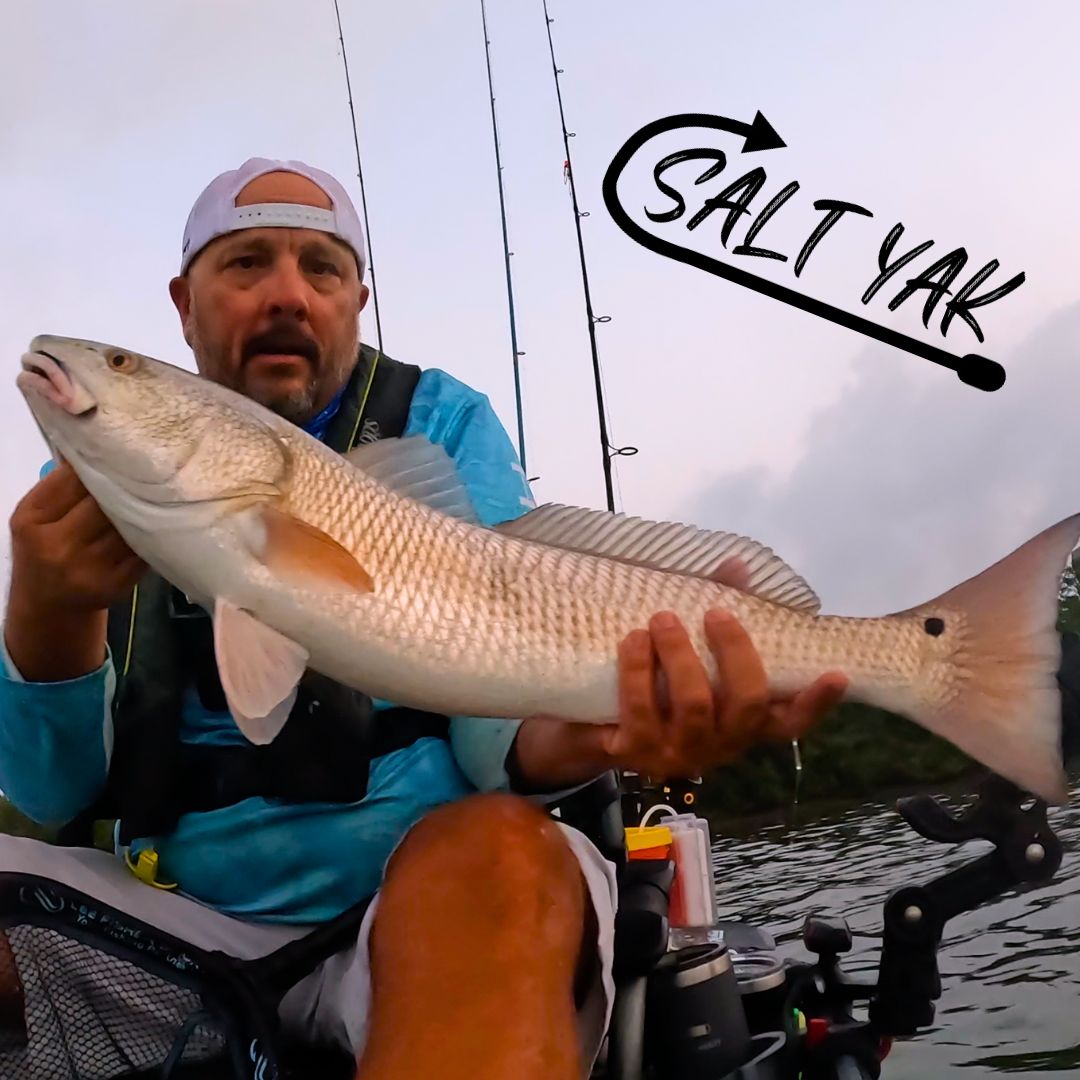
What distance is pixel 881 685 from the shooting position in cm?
200

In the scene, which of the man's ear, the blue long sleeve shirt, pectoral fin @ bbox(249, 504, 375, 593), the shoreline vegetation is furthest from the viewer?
the shoreline vegetation

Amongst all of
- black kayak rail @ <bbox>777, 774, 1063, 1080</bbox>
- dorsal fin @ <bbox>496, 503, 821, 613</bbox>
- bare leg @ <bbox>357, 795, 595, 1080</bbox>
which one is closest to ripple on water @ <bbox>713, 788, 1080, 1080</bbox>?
black kayak rail @ <bbox>777, 774, 1063, 1080</bbox>

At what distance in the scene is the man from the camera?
5.73ft

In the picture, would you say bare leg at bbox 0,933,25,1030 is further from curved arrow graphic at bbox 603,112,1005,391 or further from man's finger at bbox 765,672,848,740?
curved arrow graphic at bbox 603,112,1005,391

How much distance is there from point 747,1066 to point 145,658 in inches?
60.0

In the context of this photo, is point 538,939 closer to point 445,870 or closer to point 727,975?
point 445,870

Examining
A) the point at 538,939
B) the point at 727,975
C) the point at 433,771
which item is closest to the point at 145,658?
the point at 433,771

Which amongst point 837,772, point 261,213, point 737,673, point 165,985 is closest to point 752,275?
point 261,213

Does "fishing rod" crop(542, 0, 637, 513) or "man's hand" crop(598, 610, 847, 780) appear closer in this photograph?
"man's hand" crop(598, 610, 847, 780)

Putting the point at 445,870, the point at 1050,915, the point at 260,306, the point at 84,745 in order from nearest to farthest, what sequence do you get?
the point at 445,870
the point at 84,745
the point at 260,306
the point at 1050,915

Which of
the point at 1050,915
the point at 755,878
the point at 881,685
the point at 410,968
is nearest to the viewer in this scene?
the point at 410,968

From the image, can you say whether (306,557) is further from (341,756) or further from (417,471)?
(341,756)

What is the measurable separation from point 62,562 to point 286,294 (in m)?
1.10

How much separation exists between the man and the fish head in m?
0.06
